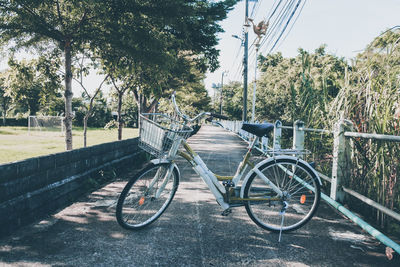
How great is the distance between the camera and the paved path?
2.45m

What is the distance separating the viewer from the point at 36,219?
10.6 feet

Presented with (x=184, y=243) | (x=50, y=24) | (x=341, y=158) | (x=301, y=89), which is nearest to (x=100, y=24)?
(x=50, y=24)

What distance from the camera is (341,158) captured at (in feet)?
12.7

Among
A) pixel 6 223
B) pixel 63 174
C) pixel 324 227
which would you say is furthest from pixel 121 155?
pixel 324 227

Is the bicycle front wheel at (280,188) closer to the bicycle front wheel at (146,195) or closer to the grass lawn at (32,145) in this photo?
the bicycle front wheel at (146,195)

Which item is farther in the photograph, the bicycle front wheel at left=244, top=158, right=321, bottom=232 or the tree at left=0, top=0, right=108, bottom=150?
the tree at left=0, top=0, right=108, bottom=150

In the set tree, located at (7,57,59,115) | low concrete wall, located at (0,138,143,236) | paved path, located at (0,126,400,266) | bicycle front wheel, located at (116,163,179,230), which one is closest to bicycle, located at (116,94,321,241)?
bicycle front wheel, located at (116,163,179,230)

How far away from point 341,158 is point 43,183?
13.0 ft

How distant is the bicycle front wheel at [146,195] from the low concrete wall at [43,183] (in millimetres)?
1093

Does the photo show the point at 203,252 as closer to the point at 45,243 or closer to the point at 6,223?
the point at 45,243

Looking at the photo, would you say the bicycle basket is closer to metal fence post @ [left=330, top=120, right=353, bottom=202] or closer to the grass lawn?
metal fence post @ [left=330, top=120, right=353, bottom=202]

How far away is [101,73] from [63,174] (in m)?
6.98

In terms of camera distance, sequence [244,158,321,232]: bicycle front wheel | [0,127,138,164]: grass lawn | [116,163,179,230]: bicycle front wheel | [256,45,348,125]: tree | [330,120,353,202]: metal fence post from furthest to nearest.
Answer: [0,127,138,164]: grass lawn < [256,45,348,125]: tree < [330,120,353,202]: metal fence post < [244,158,321,232]: bicycle front wheel < [116,163,179,230]: bicycle front wheel

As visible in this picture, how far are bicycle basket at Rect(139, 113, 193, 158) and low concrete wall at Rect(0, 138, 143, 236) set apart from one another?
4.56 ft
